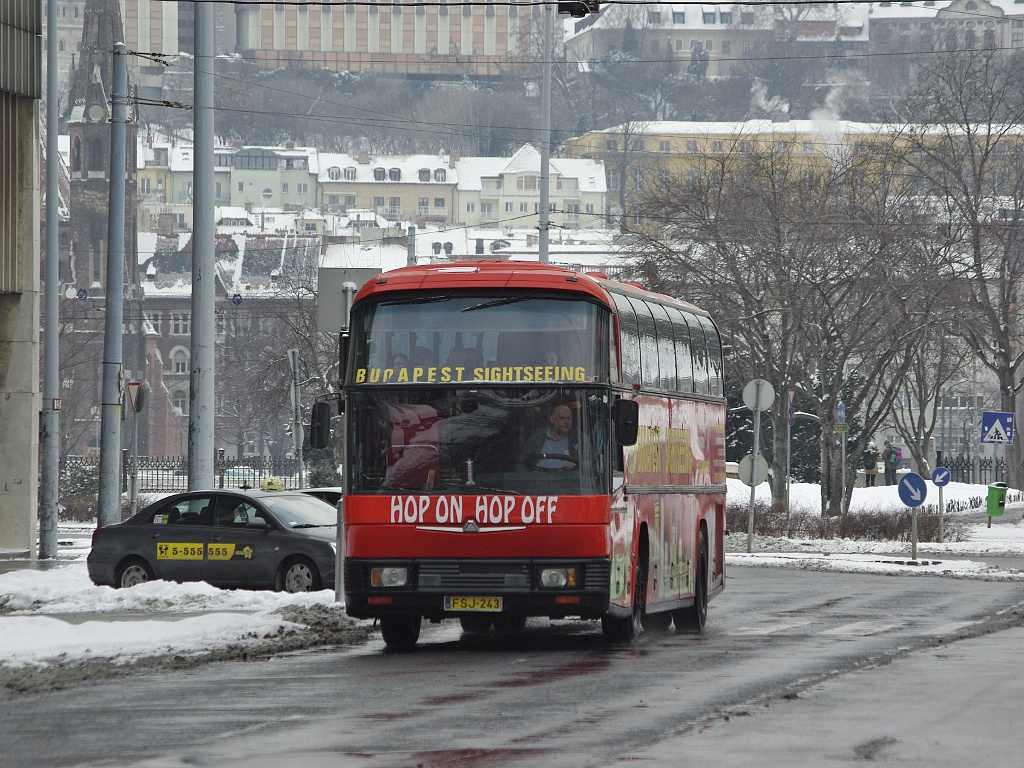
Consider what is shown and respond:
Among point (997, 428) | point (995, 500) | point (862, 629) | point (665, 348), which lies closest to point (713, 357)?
point (665, 348)

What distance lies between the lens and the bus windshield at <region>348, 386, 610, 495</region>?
1517 cm

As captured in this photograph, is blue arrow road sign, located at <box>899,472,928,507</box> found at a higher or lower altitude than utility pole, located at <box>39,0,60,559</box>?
lower

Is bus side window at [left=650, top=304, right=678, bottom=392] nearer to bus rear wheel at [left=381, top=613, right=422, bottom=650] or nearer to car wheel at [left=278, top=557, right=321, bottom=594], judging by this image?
bus rear wheel at [left=381, top=613, right=422, bottom=650]

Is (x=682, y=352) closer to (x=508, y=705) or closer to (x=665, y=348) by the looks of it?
(x=665, y=348)

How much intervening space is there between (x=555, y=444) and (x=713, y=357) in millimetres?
5814

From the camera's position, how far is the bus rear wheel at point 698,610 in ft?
61.1

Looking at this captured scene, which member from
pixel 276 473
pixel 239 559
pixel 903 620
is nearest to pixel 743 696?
pixel 903 620

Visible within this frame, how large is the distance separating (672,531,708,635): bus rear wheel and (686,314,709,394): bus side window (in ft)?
5.41

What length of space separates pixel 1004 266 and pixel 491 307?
43.2 meters

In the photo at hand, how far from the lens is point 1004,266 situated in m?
56.1

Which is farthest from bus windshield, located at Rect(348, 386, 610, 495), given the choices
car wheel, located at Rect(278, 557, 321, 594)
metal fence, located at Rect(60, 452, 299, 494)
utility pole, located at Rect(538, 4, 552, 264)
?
metal fence, located at Rect(60, 452, 299, 494)

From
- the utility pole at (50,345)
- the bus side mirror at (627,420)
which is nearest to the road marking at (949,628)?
the bus side mirror at (627,420)

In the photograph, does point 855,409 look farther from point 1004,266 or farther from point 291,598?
point 291,598

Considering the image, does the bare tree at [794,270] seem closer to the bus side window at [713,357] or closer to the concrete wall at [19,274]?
the concrete wall at [19,274]
